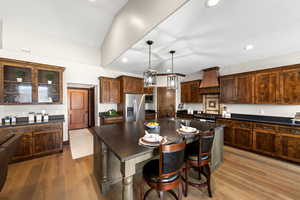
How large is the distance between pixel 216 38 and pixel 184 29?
82 cm

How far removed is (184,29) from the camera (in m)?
1.99

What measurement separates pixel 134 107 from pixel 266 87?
13.6 feet

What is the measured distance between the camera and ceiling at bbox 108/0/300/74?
61.6 inches

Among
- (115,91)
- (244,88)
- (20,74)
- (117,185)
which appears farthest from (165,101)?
(20,74)

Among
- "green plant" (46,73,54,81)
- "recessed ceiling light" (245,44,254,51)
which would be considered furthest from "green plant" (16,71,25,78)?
"recessed ceiling light" (245,44,254,51)

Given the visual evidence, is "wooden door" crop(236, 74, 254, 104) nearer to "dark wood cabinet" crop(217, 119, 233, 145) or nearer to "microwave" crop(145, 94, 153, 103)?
"dark wood cabinet" crop(217, 119, 233, 145)

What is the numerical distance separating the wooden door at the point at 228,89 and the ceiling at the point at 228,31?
33.1 inches

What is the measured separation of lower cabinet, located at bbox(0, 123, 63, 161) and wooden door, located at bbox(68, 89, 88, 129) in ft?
9.48

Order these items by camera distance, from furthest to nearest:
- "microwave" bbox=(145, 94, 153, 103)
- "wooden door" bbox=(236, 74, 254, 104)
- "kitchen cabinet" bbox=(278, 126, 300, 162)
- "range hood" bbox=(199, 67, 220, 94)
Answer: "microwave" bbox=(145, 94, 153, 103)
"range hood" bbox=(199, 67, 220, 94)
"wooden door" bbox=(236, 74, 254, 104)
"kitchen cabinet" bbox=(278, 126, 300, 162)

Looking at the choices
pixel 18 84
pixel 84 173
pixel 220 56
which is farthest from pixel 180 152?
pixel 18 84

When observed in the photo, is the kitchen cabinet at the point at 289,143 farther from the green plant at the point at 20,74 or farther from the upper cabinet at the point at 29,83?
the green plant at the point at 20,74

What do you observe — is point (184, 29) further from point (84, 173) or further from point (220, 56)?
point (84, 173)

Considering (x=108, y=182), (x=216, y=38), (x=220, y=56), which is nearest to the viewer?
(x=108, y=182)

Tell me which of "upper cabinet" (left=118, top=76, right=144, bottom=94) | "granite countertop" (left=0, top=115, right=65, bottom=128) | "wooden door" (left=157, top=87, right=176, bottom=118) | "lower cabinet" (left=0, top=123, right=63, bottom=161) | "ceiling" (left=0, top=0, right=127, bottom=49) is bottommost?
"lower cabinet" (left=0, top=123, right=63, bottom=161)
